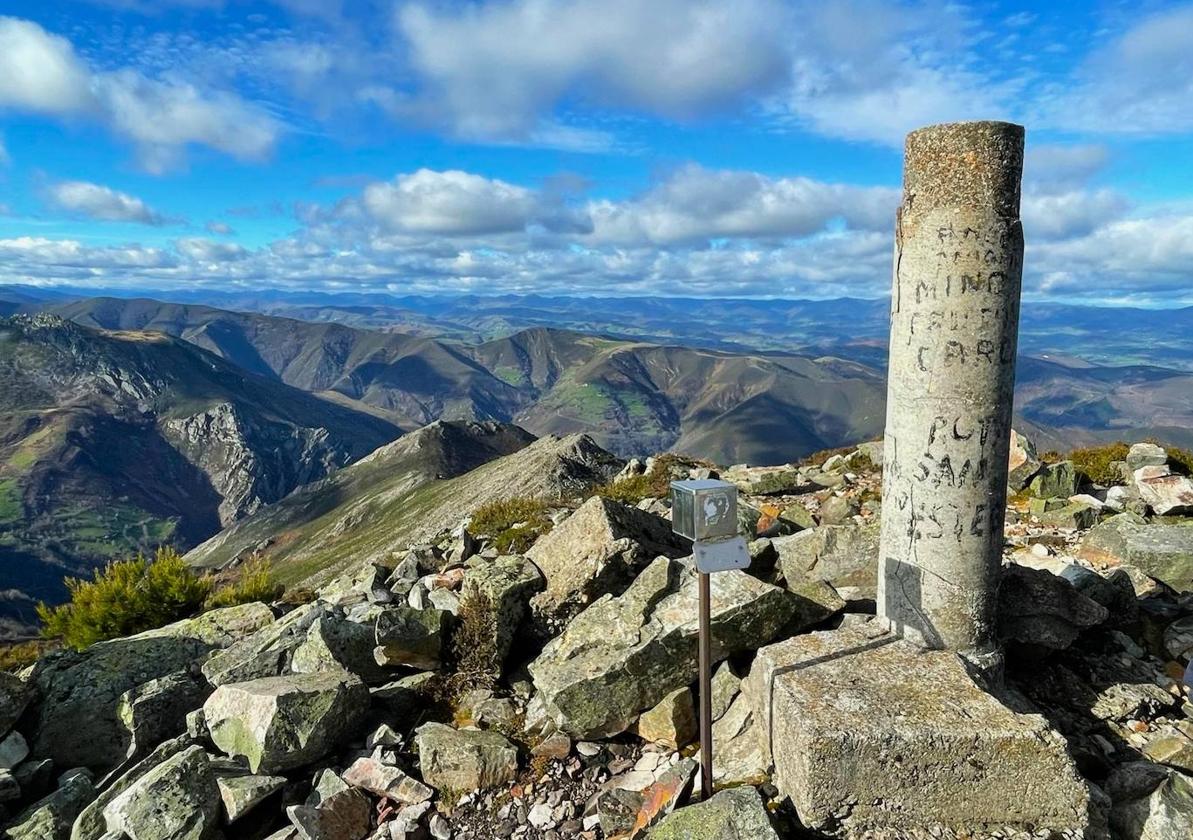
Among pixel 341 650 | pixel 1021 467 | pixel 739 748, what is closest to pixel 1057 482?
pixel 1021 467

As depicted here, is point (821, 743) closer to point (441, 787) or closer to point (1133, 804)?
point (1133, 804)

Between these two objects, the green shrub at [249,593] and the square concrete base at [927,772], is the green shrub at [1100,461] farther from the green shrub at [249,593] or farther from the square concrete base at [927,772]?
the green shrub at [249,593]

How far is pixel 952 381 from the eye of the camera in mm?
7535

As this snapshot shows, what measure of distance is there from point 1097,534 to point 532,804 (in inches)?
446

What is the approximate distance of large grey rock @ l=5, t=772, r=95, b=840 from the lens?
310 inches

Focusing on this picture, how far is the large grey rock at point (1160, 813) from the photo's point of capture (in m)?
6.37

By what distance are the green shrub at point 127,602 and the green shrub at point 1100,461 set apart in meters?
22.3

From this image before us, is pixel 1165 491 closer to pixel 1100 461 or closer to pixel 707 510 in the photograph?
pixel 1100 461

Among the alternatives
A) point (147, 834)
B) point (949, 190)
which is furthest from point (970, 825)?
point (147, 834)

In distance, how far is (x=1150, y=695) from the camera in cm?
865

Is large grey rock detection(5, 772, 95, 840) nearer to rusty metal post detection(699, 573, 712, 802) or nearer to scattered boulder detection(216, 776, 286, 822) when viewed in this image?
scattered boulder detection(216, 776, 286, 822)

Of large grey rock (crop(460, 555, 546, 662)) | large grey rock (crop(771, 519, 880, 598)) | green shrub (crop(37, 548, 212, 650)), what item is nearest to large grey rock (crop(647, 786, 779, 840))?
large grey rock (crop(460, 555, 546, 662))

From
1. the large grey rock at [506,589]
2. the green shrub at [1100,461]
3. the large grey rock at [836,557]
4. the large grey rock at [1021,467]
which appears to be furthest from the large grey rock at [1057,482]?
the large grey rock at [506,589]

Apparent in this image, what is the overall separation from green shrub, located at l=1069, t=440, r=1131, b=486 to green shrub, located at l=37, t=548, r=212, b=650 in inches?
878
